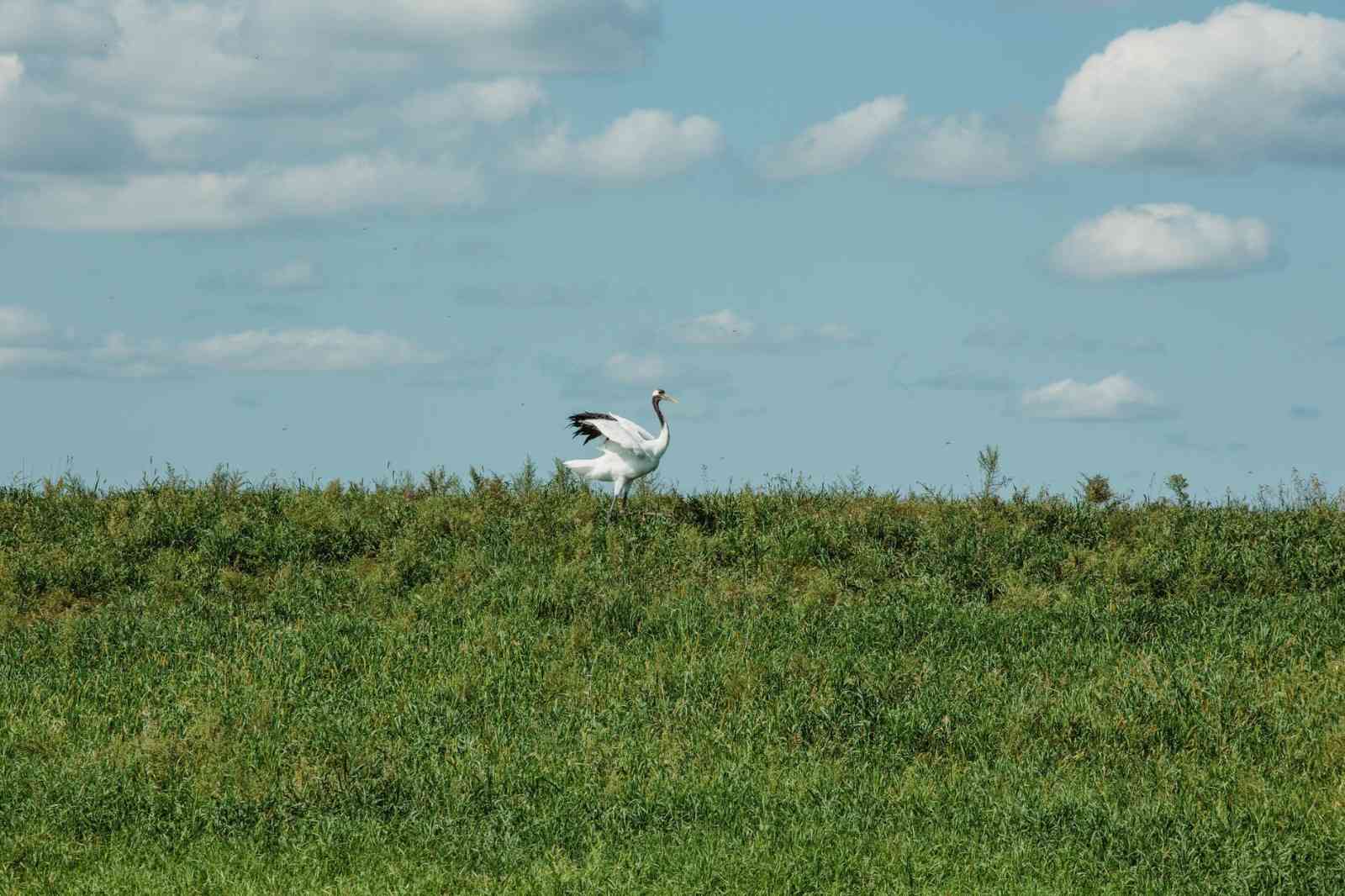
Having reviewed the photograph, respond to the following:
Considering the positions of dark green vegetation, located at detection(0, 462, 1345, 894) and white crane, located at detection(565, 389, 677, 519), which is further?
white crane, located at detection(565, 389, 677, 519)

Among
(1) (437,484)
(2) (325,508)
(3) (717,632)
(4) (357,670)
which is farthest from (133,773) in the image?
(1) (437,484)

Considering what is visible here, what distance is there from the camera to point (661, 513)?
16.6 metres

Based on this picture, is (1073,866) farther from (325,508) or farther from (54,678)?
(325,508)

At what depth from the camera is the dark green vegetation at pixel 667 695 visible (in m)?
8.06

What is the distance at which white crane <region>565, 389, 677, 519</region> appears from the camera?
17.0 metres

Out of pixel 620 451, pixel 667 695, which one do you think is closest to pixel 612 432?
pixel 620 451

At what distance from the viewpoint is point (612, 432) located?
17.0 metres

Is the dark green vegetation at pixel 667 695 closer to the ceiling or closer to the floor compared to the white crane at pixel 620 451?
closer to the floor

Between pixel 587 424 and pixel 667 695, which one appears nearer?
pixel 667 695

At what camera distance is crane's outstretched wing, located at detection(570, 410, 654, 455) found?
16938mm

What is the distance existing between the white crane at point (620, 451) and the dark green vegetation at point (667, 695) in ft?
1.41

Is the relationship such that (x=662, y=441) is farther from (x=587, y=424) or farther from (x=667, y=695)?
(x=667, y=695)

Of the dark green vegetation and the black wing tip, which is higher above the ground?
the black wing tip

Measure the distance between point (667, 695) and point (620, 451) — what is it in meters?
6.66
